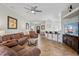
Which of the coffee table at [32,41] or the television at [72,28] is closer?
the coffee table at [32,41]

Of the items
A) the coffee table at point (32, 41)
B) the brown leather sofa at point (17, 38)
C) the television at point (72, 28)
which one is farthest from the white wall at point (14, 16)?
the television at point (72, 28)

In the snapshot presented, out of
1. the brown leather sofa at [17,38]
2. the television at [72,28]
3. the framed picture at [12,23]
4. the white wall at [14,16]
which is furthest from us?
the television at [72,28]

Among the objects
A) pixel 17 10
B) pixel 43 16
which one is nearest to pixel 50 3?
pixel 43 16

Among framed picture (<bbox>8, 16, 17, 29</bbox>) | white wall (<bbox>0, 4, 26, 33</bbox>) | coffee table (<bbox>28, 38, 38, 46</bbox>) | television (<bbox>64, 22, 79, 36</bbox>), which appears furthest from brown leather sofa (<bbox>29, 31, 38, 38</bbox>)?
television (<bbox>64, 22, 79, 36</bbox>)

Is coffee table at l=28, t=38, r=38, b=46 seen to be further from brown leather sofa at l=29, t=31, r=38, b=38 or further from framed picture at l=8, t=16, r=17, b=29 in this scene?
framed picture at l=8, t=16, r=17, b=29

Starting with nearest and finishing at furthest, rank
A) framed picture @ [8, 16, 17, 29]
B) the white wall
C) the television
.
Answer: the white wall, framed picture @ [8, 16, 17, 29], the television

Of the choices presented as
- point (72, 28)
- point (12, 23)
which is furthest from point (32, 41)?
point (72, 28)

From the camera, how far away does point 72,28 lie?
13.4 feet

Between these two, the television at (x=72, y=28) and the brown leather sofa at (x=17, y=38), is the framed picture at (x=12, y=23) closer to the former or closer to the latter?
the brown leather sofa at (x=17, y=38)

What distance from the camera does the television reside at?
3.78 meters

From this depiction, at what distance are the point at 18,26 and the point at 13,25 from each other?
15 centimetres

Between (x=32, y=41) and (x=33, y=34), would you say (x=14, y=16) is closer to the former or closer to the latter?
(x=33, y=34)

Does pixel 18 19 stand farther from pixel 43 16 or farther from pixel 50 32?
pixel 50 32

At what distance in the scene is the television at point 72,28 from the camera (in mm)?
3781
